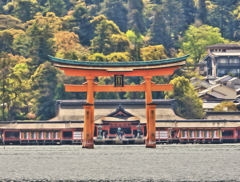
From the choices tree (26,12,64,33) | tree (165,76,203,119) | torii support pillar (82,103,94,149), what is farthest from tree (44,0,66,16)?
torii support pillar (82,103,94,149)

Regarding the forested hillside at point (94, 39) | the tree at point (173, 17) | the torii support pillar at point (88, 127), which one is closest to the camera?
the torii support pillar at point (88, 127)

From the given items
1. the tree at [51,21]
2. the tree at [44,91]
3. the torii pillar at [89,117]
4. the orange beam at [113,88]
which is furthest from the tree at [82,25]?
the torii pillar at [89,117]

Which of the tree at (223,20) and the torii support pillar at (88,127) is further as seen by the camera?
the tree at (223,20)

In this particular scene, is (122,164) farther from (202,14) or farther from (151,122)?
(202,14)

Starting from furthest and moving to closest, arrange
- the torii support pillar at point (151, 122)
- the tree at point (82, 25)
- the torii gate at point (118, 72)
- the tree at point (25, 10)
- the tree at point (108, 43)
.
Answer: the tree at point (25, 10)
the tree at point (82, 25)
the tree at point (108, 43)
the torii support pillar at point (151, 122)
the torii gate at point (118, 72)

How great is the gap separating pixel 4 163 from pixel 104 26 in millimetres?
65750

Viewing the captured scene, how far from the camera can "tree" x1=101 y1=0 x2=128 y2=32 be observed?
14538 centimetres

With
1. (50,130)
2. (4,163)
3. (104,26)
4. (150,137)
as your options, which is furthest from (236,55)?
(4,163)

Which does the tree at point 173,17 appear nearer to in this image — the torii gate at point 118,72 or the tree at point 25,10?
the tree at point 25,10

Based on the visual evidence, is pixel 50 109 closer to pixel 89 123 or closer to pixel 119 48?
pixel 119 48

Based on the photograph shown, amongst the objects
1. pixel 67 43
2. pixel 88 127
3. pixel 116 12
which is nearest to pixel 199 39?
pixel 116 12

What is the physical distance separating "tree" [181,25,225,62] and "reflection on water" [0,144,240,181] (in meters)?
67.2

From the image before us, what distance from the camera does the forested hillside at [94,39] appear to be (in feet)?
319

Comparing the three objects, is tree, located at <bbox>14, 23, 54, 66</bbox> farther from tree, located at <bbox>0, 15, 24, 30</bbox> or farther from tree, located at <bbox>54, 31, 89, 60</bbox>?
tree, located at <bbox>0, 15, 24, 30</bbox>
